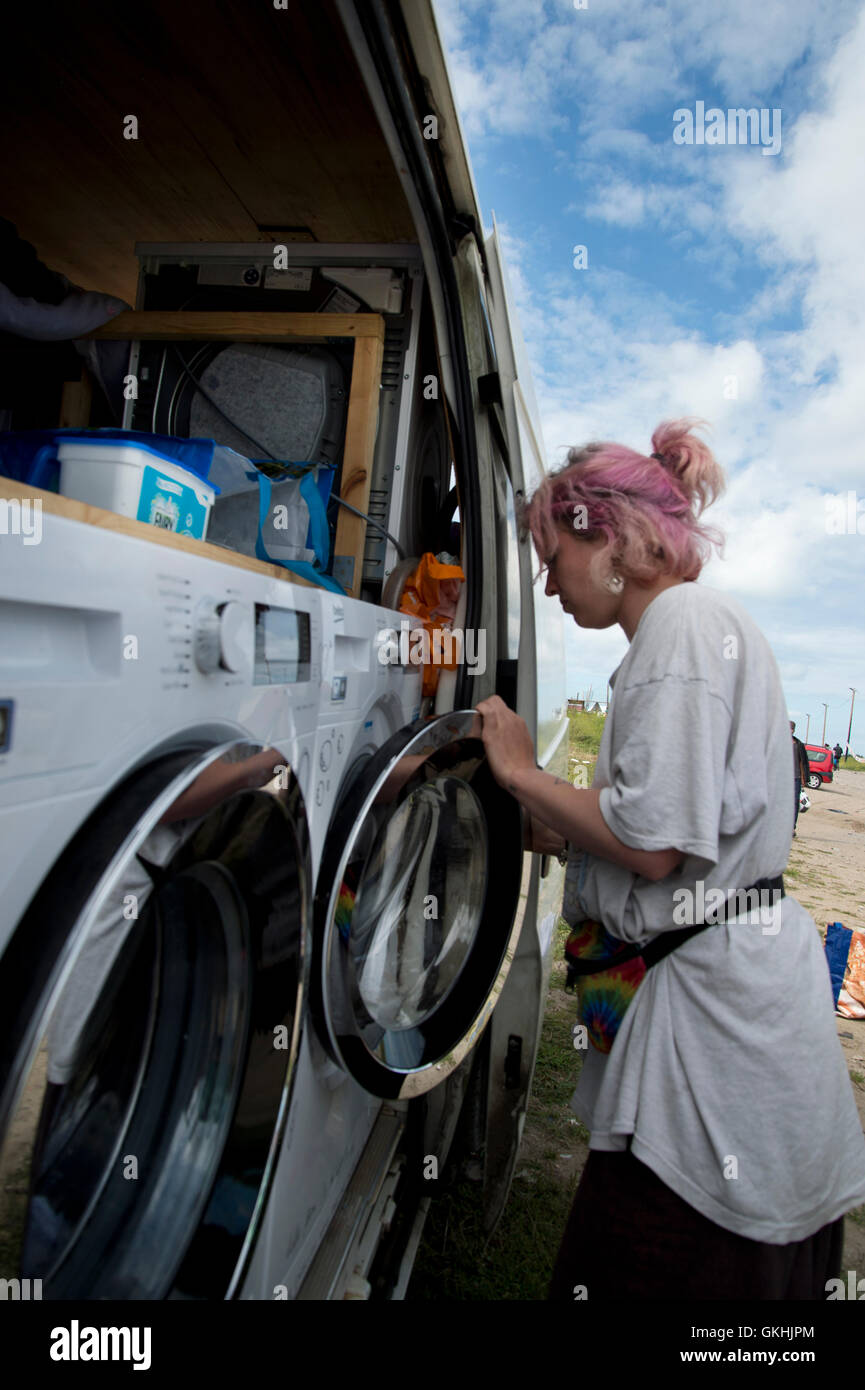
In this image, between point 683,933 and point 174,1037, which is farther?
point 683,933

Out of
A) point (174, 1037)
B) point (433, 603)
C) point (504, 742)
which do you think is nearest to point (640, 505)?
point (504, 742)

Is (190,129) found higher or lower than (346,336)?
higher

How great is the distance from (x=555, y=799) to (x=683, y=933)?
0.28m

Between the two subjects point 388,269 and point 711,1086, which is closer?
point 711,1086

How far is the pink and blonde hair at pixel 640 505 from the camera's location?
133 centimetres

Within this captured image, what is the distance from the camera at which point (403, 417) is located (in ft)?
6.36

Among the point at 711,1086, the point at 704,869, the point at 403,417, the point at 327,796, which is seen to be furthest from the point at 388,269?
the point at 711,1086

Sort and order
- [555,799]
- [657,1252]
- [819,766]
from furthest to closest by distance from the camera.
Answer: [819,766] < [555,799] < [657,1252]

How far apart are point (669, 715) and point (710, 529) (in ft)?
1.45

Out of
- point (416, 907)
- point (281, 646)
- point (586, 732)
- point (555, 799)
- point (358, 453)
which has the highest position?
point (358, 453)

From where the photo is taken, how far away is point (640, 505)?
134 centimetres

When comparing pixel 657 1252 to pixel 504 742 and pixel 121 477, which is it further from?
pixel 121 477

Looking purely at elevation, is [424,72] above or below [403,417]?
above
